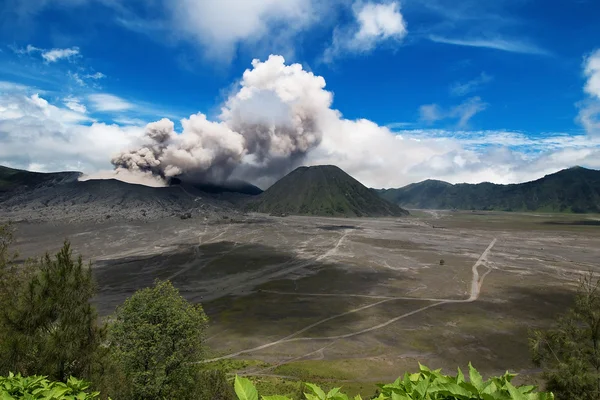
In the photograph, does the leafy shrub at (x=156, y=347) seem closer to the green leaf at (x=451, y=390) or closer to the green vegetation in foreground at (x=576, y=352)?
the green leaf at (x=451, y=390)

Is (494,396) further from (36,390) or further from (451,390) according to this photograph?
(36,390)

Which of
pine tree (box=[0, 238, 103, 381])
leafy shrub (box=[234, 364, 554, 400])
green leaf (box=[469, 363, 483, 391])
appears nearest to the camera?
leafy shrub (box=[234, 364, 554, 400])

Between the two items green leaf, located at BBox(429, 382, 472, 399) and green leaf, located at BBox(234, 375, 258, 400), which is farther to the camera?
green leaf, located at BBox(429, 382, 472, 399)

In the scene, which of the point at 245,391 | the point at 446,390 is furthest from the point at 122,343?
the point at 446,390

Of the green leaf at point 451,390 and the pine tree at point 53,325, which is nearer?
the green leaf at point 451,390

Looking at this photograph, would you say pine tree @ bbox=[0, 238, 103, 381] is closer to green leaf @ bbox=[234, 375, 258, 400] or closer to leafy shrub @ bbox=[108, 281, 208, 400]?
leafy shrub @ bbox=[108, 281, 208, 400]

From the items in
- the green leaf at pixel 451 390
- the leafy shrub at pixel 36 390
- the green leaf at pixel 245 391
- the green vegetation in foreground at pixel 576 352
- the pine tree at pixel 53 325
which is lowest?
the green vegetation in foreground at pixel 576 352

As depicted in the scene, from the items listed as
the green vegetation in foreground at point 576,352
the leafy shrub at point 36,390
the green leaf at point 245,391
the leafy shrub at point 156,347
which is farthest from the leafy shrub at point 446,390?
the green vegetation in foreground at point 576,352

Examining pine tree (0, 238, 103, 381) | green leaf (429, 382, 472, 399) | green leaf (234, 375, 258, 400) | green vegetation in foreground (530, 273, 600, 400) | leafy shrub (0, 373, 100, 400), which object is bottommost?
green vegetation in foreground (530, 273, 600, 400)

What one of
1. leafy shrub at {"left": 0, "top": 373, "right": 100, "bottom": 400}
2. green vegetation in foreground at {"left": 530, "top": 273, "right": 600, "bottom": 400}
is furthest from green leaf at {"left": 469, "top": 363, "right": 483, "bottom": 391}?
green vegetation in foreground at {"left": 530, "top": 273, "right": 600, "bottom": 400}

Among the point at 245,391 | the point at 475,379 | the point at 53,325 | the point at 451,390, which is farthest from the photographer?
the point at 53,325

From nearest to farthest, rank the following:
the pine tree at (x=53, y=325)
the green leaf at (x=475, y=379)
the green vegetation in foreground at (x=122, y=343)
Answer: the green leaf at (x=475, y=379) < the pine tree at (x=53, y=325) < the green vegetation in foreground at (x=122, y=343)

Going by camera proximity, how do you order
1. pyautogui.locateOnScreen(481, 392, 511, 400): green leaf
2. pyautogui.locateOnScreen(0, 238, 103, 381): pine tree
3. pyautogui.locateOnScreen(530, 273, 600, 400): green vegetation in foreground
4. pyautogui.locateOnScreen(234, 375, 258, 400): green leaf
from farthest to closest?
1. pyautogui.locateOnScreen(530, 273, 600, 400): green vegetation in foreground
2. pyautogui.locateOnScreen(0, 238, 103, 381): pine tree
3. pyautogui.locateOnScreen(481, 392, 511, 400): green leaf
4. pyautogui.locateOnScreen(234, 375, 258, 400): green leaf

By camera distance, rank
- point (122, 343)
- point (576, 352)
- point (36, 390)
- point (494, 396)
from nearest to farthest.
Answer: point (494, 396) → point (36, 390) → point (576, 352) → point (122, 343)
